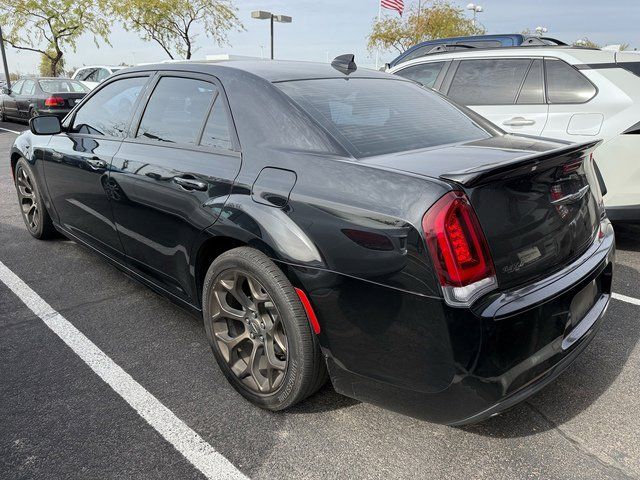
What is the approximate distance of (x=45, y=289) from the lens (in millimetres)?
3781

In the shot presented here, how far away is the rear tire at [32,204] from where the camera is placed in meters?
4.54

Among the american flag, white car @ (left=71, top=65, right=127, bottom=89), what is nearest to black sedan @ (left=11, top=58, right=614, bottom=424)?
white car @ (left=71, top=65, right=127, bottom=89)

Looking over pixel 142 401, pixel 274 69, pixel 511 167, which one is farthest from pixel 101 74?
pixel 511 167

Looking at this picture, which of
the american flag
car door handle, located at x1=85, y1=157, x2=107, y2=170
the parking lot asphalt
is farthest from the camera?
the american flag

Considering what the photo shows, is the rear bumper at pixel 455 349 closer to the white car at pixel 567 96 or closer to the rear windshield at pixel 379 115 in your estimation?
the rear windshield at pixel 379 115

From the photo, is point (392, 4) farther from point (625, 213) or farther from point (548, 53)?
point (625, 213)

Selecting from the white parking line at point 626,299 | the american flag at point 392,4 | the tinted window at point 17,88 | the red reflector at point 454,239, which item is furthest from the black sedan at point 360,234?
the american flag at point 392,4

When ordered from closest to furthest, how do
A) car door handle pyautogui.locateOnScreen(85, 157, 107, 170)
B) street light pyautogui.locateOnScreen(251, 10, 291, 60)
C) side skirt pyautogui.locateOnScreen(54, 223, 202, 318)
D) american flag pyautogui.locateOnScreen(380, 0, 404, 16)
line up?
side skirt pyautogui.locateOnScreen(54, 223, 202, 318) → car door handle pyautogui.locateOnScreen(85, 157, 107, 170) → american flag pyautogui.locateOnScreen(380, 0, 404, 16) → street light pyautogui.locateOnScreen(251, 10, 291, 60)

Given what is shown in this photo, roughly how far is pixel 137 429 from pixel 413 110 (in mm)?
2051

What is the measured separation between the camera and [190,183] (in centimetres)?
259

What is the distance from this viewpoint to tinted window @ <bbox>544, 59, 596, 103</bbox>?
14.8 feet

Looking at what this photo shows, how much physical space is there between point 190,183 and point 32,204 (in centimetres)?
297

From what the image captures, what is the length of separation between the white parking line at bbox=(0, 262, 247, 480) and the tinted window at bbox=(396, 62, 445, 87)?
14.2 feet

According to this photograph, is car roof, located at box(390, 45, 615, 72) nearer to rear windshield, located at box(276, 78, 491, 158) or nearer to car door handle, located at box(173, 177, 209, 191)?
rear windshield, located at box(276, 78, 491, 158)
